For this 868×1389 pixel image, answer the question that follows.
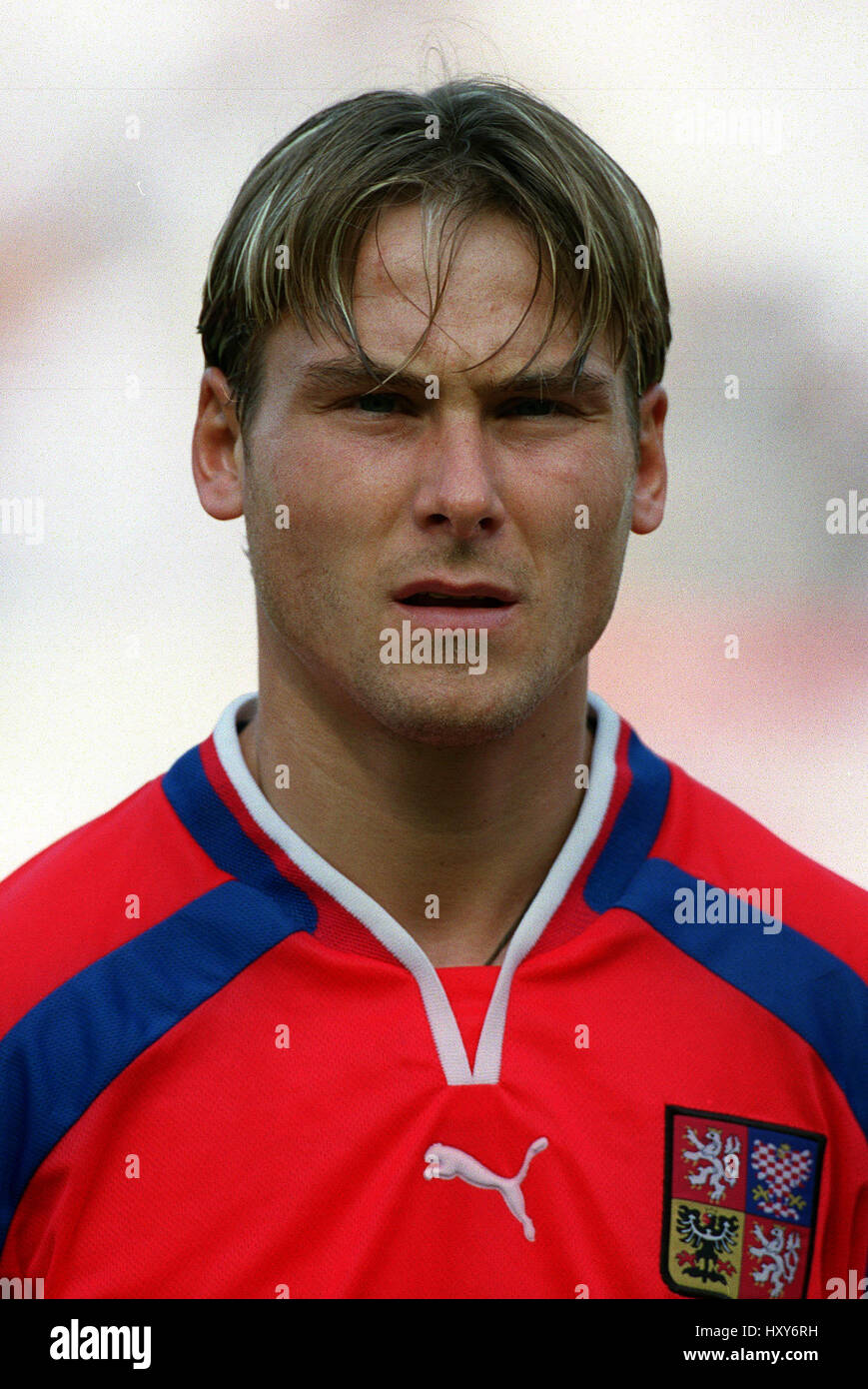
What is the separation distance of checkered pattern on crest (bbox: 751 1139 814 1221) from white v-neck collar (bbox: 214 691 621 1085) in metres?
0.49

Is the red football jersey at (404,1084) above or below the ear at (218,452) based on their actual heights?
below

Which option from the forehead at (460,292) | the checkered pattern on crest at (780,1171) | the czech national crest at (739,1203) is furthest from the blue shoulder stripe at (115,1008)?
the forehead at (460,292)

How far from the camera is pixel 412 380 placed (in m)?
2.55

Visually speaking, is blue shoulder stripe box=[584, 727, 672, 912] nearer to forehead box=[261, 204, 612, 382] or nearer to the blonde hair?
the blonde hair

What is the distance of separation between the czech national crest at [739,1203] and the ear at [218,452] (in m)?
1.39

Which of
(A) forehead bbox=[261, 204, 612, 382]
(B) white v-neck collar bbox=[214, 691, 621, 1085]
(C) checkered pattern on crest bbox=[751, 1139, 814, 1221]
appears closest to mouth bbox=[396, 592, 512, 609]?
(A) forehead bbox=[261, 204, 612, 382]

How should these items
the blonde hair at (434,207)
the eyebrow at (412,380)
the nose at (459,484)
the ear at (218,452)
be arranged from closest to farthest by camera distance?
the nose at (459,484), the eyebrow at (412,380), the blonde hair at (434,207), the ear at (218,452)

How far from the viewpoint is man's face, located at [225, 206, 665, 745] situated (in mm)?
2525

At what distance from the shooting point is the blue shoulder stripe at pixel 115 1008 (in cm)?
253

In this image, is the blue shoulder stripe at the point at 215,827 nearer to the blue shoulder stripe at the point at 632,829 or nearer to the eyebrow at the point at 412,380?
the blue shoulder stripe at the point at 632,829

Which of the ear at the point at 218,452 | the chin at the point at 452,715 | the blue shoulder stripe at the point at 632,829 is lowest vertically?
the blue shoulder stripe at the point at 632,829

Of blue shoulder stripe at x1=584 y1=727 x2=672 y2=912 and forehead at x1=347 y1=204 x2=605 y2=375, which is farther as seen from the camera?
blue shoulder stripe at x1=584 y1=727 x2=672 y2=912

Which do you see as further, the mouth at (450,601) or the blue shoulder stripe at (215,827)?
the blue shoulder stripe at (215,827)
